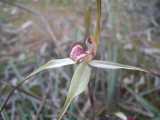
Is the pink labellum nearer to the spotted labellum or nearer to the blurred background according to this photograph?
the spotted labellum

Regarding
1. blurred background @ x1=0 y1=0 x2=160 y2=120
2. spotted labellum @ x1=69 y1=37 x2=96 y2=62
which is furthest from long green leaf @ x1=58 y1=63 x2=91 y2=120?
blurred background @ x1=0 y1=0 x2=160 y2=120

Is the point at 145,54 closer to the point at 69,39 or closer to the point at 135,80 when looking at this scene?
the point at 135,80

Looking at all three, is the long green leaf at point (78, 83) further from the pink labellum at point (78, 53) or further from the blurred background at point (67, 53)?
the blurred background at point (67, 53)

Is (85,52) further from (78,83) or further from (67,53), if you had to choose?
(67,53)

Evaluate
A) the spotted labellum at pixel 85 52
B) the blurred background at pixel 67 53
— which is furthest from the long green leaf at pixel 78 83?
the blurred background at pixel 67 53

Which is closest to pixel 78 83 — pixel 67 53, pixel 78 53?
pixel 78 53

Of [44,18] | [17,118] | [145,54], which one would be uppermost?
[44,18]

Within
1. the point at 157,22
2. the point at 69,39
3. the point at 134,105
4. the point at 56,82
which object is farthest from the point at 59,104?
the point at 157,22

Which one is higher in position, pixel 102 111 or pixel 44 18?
pixel 44 18
